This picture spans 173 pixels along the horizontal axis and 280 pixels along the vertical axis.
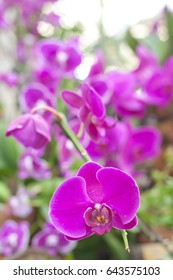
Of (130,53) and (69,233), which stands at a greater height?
(69,233)

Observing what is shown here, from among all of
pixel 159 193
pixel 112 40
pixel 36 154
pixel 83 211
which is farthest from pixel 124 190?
pixel 112 40

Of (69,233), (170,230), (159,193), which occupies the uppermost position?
(69,233)

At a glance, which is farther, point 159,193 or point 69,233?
point 159,193

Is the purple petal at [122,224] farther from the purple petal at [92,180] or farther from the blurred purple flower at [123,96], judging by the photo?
the blurred purple flower at [123,96]

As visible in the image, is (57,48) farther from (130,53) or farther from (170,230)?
(130,53)

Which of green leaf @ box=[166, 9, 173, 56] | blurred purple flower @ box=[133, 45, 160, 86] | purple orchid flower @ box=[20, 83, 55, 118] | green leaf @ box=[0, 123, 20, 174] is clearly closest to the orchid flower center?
purple orchid flower @ box=[20, 83, 55, 118]

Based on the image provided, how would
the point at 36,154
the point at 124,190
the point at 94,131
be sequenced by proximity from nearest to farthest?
the point at 124,190 → the point at 94,131 → the point at 36,154
